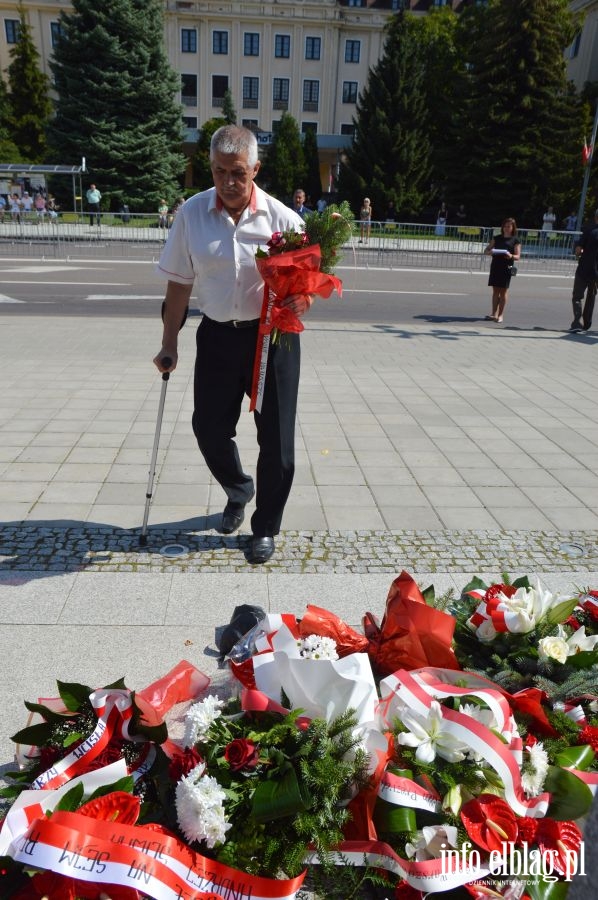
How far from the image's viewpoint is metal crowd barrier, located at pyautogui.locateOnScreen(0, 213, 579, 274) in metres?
23.9

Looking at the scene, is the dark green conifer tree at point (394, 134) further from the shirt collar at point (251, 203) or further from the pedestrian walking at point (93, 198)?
the shirt collar at point (251, 203)

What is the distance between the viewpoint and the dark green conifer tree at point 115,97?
34.7m

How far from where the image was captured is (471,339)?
11781 millimetres

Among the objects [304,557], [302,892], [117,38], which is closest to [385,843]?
[302,892]

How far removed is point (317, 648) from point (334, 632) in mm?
240

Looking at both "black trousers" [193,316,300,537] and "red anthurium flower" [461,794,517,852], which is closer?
"red anthurium flower" [461,794,517,852]

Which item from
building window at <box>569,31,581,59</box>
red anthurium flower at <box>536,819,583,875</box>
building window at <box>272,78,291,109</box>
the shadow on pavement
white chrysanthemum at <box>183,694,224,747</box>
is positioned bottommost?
the shadow on pavement

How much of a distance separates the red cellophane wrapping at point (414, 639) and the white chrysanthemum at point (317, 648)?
0.21 m

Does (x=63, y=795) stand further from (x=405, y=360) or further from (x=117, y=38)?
(x=117, y=38)

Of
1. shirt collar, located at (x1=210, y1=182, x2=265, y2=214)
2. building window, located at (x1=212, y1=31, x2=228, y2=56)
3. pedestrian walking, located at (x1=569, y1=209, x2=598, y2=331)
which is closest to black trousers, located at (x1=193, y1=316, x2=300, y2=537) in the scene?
shirt collar, located at (x1=210, y1=182, x2=265, y2=214)

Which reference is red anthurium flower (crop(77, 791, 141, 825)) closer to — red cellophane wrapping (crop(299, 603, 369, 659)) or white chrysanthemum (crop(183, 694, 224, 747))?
white chrysanthemum (crop(183, 694, 224, 747))

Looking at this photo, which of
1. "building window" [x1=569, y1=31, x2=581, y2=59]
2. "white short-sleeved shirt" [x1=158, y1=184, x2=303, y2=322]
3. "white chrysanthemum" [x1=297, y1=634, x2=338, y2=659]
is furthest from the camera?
"building window" [x1=569, y1=31, x2=581, y2=59]

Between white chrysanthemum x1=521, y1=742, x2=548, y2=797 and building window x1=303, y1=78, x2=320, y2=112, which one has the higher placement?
building window x1=303, y1=78, x2=320, y2=112

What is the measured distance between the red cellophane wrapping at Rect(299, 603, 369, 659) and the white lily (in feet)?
1.74
